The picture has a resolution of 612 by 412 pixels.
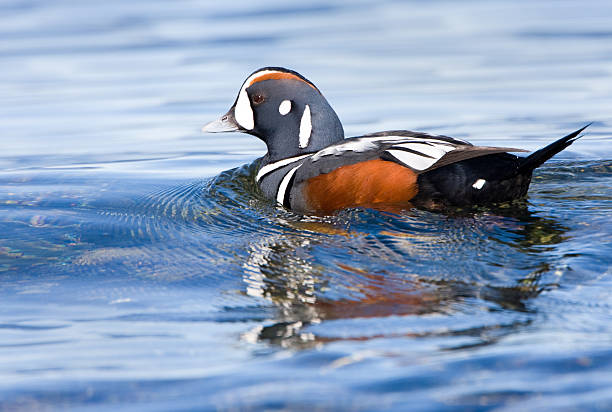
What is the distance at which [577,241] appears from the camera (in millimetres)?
5047

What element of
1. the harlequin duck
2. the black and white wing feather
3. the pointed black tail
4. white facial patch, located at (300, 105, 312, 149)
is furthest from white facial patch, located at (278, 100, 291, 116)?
the pointed black tail

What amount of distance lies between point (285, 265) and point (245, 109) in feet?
8.70

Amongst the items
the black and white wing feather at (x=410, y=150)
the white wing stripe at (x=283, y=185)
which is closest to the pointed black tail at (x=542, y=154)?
the black and white wing feather at (x=410, y=150)

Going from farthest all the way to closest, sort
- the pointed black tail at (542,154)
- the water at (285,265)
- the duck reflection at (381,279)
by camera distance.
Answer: the pointed black tail at (542,154) → the duck reflection at (381,279) → the water at (285,265)

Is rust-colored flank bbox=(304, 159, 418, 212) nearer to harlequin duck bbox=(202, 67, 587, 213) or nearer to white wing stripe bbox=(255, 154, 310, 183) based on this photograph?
harlequin duck bbox=(202, 67, 587, 213)

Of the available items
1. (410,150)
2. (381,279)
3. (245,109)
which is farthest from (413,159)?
(245,109)

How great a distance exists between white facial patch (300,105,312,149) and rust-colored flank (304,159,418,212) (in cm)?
98

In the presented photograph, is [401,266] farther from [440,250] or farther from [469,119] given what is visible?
[469,119]

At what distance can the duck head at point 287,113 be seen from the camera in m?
6.94

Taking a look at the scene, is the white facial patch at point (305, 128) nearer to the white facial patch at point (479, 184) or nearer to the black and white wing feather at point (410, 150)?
the black and white wing feather at point (410, 150)

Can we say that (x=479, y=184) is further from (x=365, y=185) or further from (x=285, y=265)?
(x=285, y=265)

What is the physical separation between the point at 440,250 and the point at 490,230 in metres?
0.55

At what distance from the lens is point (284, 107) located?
7.03 m

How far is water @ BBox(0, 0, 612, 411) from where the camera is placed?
10.6 feet
